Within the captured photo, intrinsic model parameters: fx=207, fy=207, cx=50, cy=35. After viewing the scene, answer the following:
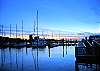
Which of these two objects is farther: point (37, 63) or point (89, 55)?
point (37, 63)

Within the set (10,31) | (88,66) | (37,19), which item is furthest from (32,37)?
(88,66)

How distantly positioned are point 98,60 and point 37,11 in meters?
39.3

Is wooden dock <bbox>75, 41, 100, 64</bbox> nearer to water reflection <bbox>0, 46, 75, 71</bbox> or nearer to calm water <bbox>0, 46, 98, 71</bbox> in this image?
calm water <bbox>0, 46, 98, 71</bbox>

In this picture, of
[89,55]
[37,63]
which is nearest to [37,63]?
[37,63]

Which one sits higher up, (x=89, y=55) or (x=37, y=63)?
(x=89, y=55)

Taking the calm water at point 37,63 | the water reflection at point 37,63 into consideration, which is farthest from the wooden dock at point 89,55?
the water reflection at point 37,63

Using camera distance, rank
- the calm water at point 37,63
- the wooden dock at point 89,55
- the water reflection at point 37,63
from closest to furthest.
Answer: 1. the wooden dock at point 89,55
2. the calm water at point 37,63
3. the water reflection at point 37,63

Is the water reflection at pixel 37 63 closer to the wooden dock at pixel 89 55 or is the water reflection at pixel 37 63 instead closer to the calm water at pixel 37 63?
the calm water at pixel 37 63

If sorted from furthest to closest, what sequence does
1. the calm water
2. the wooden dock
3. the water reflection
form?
the water reflection → the calm water → the wooden dock

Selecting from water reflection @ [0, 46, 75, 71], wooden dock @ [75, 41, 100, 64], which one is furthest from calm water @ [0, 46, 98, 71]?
wooden dock @ [75, 41, 100, 64]

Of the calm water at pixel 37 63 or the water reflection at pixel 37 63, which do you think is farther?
the water reflection at pixel 37 63

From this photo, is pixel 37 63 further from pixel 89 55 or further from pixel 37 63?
pixel 89 55

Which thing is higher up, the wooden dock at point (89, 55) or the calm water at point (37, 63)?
the wooden dock at point (89, 55)

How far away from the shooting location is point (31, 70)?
12625 mm
